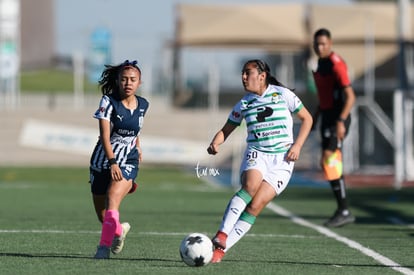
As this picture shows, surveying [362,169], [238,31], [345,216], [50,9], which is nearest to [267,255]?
[345,216]

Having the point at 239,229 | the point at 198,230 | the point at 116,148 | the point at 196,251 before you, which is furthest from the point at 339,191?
the point at 196,251

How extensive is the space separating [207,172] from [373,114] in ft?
87.7

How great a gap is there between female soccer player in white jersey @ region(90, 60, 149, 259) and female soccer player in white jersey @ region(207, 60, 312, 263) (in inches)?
29.1

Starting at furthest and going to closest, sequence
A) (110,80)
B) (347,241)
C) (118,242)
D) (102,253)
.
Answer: (347,241) < (110,80) < (118,242) < (102,253)

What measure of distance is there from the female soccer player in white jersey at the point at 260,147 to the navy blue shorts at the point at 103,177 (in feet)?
2.44

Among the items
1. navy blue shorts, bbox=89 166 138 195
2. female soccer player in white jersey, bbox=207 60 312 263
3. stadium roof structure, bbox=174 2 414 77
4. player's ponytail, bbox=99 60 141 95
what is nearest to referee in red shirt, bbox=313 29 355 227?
female soccer player in white jersey, bbox=207 60 312 263

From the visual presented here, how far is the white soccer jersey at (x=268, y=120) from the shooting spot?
10.5 metres

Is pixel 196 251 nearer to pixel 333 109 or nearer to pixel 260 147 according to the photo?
pixel 260 147

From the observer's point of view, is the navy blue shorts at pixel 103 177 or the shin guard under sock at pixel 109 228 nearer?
the shin guard under sock at pixel 109 228

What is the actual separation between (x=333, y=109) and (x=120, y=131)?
5.04 m

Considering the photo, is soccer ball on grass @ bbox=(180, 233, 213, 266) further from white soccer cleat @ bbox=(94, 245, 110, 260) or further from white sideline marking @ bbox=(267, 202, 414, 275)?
white sideline marking @ bbox=(267, 202, 414, 275)

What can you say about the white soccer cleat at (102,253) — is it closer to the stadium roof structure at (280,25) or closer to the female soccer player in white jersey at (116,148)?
the female soccer player in white jersey at (116,148)

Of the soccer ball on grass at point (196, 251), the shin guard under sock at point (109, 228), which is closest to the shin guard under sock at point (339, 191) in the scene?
the shin guard under sock at point (109, 228)

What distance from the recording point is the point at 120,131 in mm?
10734
